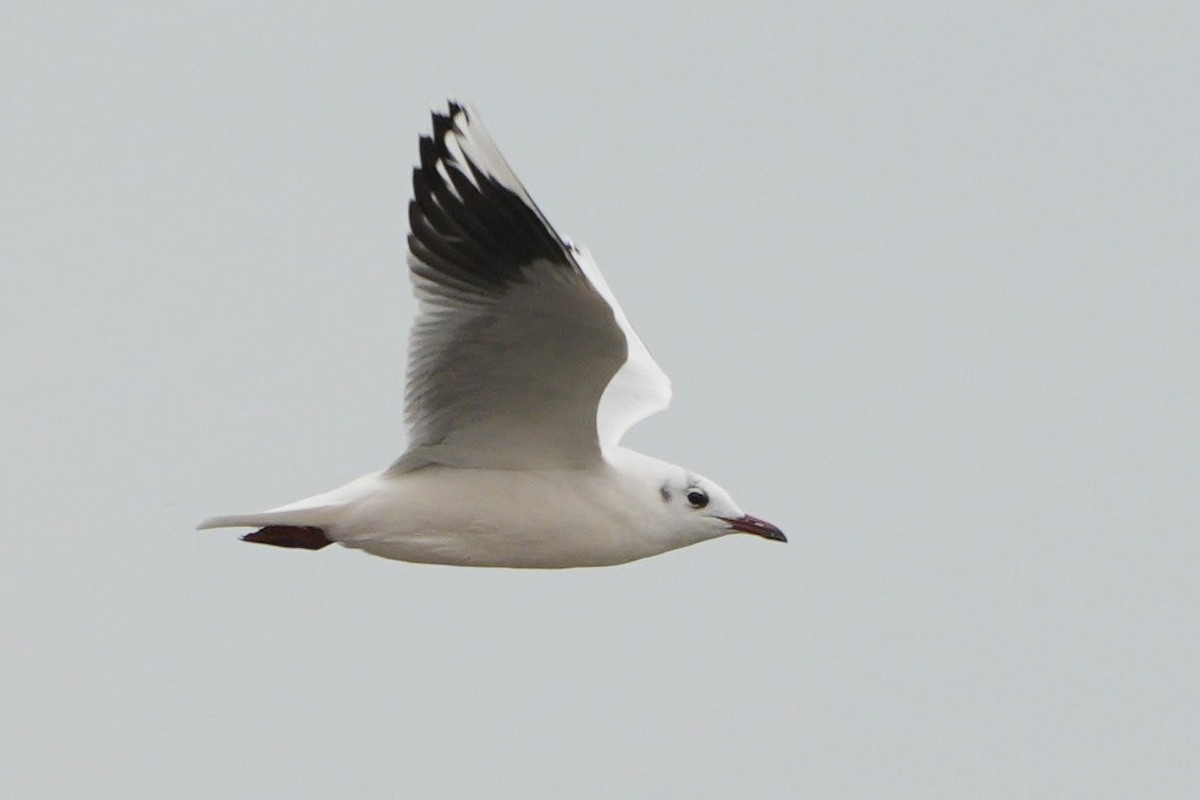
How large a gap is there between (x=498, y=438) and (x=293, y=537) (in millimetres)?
953

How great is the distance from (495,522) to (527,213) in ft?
4.87

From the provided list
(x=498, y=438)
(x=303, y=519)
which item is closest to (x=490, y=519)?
(x=498, y=438)

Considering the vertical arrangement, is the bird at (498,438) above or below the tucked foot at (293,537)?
above

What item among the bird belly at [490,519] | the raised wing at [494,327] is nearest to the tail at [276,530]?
the bird belly at [490,519]

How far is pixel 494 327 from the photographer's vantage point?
10758 mm

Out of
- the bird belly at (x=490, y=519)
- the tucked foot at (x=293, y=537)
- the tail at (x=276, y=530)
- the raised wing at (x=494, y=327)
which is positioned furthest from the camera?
the tucked foot at (x=293, y=537)

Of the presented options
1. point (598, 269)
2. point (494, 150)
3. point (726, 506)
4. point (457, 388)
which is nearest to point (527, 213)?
point (494, 150)

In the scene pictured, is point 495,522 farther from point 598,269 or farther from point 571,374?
point 598,269

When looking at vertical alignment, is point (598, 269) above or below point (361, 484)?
above

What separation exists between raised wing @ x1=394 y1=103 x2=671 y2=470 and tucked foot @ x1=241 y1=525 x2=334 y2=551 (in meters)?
0.46

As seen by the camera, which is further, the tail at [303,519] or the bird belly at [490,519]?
the bird belly at [490,519]

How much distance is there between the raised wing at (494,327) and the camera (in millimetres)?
10391

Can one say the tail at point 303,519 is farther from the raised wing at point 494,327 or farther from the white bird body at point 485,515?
the raised wing at point 494,327

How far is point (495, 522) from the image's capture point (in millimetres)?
11227
